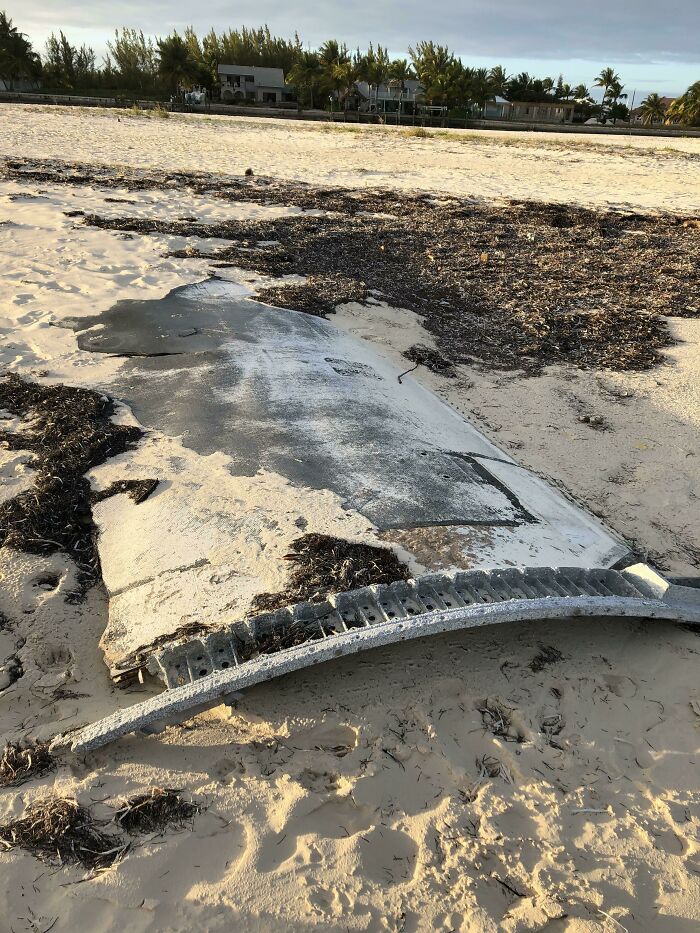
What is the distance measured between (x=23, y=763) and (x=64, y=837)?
38 cm

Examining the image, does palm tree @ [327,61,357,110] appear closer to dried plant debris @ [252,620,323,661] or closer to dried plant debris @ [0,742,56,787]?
dried plant debris @ [252,620,323,661]

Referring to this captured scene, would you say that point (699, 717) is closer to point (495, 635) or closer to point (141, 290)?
point (495, 635)

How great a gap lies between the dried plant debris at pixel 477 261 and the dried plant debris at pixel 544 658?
429 cm

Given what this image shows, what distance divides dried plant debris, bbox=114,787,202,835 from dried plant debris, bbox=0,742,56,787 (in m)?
0.36

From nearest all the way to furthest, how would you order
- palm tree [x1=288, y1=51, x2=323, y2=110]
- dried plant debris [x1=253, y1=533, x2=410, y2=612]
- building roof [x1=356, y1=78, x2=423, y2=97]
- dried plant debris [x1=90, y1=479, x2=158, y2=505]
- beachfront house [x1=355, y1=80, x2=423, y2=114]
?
dried plant debris [x1=253, y1=533, x2=410, y2=612], dried plant debris [x1=90, y1=479, x2=158, y2=505], palm tree [x1=288, y1=51, x2=323, y2=110], beachfront house [x1=355, y1=80, x2=423, y2=114], building roof [x1=356, y1=78, x2=423, y2=97]

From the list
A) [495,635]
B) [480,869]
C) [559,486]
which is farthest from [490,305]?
[480,869]

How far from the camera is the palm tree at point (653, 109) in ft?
173

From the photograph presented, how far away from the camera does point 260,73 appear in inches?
1917

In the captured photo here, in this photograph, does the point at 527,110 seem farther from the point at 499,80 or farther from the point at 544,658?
the point at 544,658

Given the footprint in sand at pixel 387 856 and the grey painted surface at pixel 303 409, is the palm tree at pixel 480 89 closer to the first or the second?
the grey painted surface at pixel 303 409

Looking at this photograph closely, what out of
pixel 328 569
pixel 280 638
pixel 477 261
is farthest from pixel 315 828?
pixel 477 261

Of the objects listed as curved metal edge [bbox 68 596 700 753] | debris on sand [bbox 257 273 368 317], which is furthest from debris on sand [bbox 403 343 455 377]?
curved metal edge [bbox 68 596 700 753]

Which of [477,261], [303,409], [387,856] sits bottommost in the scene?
[387,856]

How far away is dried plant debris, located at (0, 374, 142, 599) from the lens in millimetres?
3307
